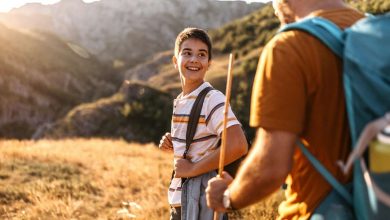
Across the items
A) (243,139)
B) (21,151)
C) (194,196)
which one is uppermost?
(243,139)

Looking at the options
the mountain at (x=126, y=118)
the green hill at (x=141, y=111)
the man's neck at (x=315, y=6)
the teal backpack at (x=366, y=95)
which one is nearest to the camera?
the teal backpack at (x=366, y=95)

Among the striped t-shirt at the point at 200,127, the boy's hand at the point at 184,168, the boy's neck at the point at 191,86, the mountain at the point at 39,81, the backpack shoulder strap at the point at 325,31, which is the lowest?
the mountain at the point at 39,81

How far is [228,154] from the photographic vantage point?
9.57 feet

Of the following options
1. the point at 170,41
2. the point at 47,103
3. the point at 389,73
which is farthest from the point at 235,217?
the point at 170,41

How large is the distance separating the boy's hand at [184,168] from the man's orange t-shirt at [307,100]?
1.30 meters

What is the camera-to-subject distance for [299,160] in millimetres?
1814

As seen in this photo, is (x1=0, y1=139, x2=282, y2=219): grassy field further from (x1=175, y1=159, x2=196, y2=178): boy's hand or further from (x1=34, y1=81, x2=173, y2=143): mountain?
(x1=34, y1=81, x2=173, y2=143): mountain

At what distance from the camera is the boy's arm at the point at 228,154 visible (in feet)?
9.62

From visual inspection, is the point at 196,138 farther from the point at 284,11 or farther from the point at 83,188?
the point at 83,188

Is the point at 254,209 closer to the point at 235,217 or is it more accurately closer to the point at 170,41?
the point at 235,217

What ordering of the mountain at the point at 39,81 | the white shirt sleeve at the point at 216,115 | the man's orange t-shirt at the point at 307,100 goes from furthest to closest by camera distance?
1. the mountain at the point at 39,81
2. the white shirt sleeve at the point at 216,115
3. the man's orange t-shirt at the point at 307,100

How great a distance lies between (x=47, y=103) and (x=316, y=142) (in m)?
90.7

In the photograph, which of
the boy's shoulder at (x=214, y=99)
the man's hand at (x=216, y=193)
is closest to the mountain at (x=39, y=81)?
the boy's shoulder at (x=214, y=99)

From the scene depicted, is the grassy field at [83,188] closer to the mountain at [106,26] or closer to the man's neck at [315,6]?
the man's neck at [315,6]
